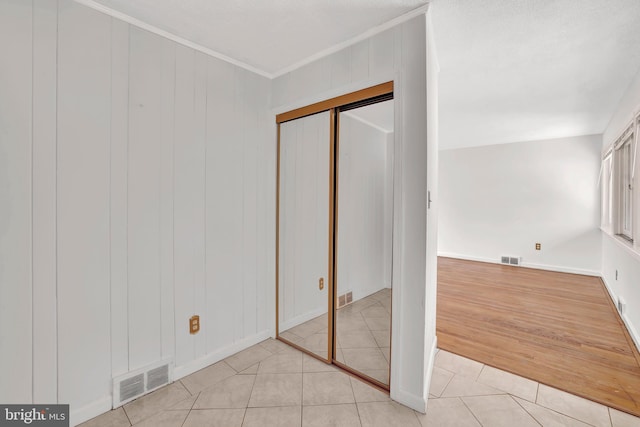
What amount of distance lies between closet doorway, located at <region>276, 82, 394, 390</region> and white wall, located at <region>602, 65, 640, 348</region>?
2.36 metres

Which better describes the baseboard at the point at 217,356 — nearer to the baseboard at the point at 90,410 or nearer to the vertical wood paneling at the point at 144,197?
the vertical wood paneling at the point at 144,197

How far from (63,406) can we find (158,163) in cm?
149

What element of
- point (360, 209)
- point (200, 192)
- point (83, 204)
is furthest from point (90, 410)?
point (360, 209)

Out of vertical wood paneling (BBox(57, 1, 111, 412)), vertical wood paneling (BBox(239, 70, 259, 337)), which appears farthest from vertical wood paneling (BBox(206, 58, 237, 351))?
vertical wood paneling (BBox(57, 1, 111, 412))

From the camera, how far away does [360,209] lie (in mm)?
2283

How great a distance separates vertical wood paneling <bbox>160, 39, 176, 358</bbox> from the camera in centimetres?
199

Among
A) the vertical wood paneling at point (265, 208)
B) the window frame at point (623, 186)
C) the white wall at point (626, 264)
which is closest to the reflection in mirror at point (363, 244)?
the vertical wood paneling at point (265, 208)

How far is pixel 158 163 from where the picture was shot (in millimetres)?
1966

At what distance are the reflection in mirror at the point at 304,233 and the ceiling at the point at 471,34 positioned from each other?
2.08 feet

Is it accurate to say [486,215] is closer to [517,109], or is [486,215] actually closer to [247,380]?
[517,109]

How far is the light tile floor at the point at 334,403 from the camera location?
166 cm

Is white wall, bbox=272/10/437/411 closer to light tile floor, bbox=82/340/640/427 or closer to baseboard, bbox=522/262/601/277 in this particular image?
light tile floor, bbox=82/340/640/427

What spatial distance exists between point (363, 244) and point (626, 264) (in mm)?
3087

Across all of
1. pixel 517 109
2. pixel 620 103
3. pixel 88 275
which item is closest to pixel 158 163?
pixel 88 275
